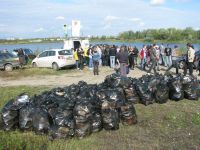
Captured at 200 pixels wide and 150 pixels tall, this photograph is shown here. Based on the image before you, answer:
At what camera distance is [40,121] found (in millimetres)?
9367

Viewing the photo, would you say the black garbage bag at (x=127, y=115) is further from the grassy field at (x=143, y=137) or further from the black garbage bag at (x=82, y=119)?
the black garbage bag at (x=82, y=119)

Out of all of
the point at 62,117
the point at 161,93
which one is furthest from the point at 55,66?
the point at 62,117

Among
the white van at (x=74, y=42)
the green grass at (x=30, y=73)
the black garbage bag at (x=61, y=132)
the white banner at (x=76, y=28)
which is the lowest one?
the green grass at (x=30, y=73)

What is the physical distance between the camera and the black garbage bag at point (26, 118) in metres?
9.55

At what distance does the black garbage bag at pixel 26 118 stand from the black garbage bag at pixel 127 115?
2.31 metres

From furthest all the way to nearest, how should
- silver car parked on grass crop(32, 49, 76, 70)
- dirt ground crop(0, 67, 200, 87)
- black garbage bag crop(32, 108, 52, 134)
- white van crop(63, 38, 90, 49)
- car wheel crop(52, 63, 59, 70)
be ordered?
white van crop(63, 38, 90, 49), car wheel crop(52, 63, 59, 70), silver car parked on grass crop(32, 49, 76, 70), dirt ground crop(0, 67, 200, 87), black garbage bag crop(32, 108, 52, 134)

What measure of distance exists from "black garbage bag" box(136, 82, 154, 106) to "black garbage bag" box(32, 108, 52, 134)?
3.70 metres

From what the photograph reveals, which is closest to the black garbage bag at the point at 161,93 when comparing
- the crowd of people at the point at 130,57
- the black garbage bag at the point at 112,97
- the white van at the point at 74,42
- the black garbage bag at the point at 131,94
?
the black garbage bag at the point at 131,94

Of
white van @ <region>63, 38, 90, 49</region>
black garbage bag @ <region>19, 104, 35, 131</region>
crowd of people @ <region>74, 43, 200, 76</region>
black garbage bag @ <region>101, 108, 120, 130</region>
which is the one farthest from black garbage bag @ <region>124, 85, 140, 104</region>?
white van @ <region>63, 38, 90, 49</region>

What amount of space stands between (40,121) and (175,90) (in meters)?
5.21

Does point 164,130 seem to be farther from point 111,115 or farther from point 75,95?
→ point 75,95

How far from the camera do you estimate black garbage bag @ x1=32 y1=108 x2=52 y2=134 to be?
9.27 meters

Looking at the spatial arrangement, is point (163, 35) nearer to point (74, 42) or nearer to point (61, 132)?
point (74, 42)

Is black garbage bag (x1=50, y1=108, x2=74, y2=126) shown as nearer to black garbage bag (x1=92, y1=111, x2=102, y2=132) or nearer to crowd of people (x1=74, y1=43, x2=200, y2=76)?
black garbage bag (x1=92, y1=111, x2=102, y2=132)
